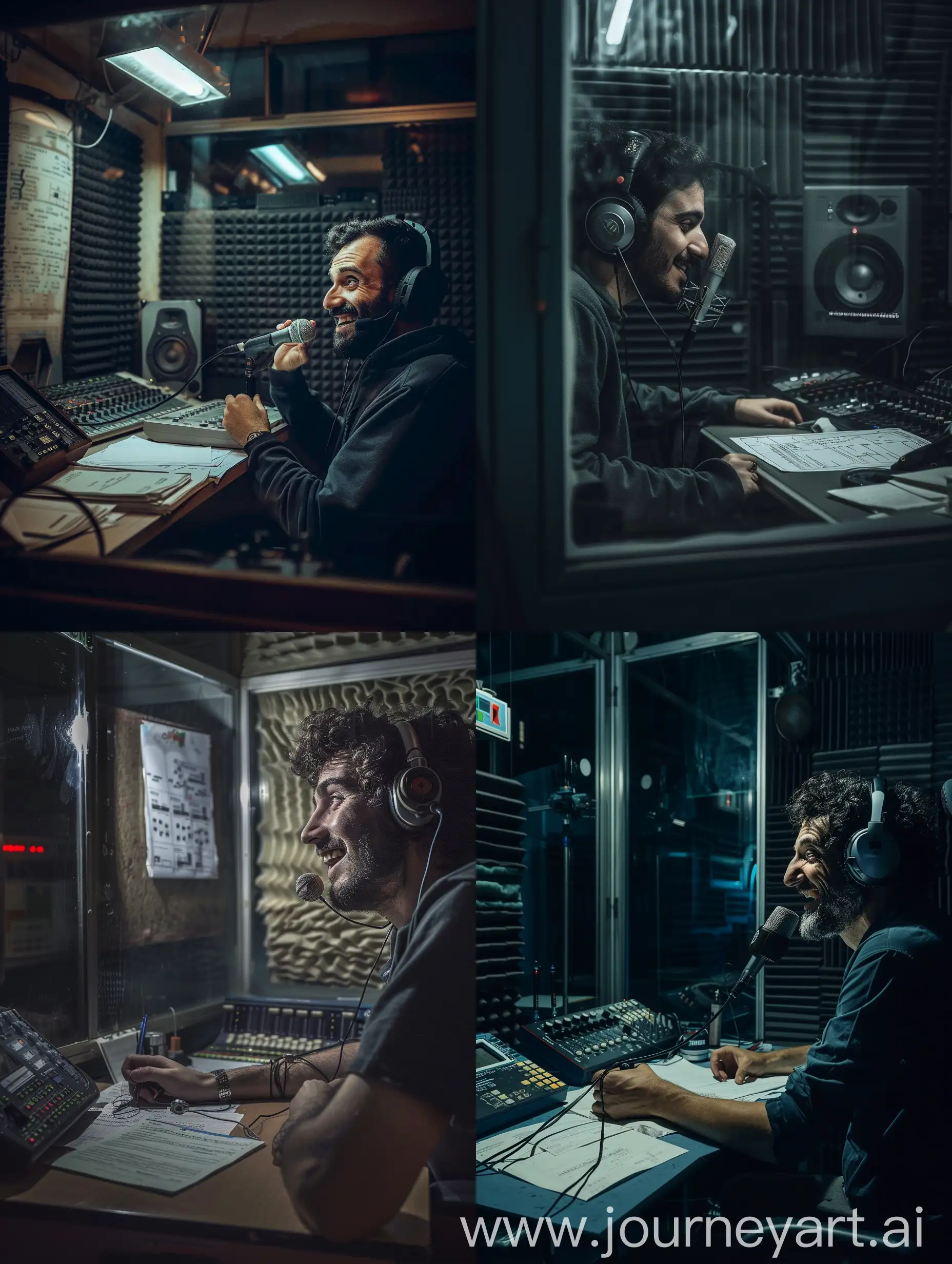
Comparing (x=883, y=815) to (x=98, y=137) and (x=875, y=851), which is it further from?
(x=98, y=137)

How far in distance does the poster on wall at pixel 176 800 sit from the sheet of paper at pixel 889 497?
5.26ft

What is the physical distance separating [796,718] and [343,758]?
1018mm

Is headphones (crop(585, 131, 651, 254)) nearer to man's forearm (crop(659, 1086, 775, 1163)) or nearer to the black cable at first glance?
the black cable

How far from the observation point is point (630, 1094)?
2.27m

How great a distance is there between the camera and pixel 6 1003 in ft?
8.32

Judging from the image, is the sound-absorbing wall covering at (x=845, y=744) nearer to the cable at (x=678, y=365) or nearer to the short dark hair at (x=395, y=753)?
the cable at (x=678, y=365)

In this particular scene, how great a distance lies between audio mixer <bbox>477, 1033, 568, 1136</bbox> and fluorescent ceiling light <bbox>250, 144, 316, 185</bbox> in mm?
2006

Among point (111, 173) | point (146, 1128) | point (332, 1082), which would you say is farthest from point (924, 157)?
point (146, 1128)

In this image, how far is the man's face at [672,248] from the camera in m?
2.50

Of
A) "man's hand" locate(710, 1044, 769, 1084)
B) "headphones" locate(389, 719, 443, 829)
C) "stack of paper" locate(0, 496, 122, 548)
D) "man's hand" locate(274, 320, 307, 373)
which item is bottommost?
"man's hand" locate(710, 1044, 769, 1084)

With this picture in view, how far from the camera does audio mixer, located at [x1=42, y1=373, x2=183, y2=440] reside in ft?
8.54

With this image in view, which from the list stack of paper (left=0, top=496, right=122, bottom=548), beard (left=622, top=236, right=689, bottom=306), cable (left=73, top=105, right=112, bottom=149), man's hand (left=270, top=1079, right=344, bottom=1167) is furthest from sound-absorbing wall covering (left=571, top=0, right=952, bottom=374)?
man's hand (left=270, top=1079, right=344, bottom=1167)

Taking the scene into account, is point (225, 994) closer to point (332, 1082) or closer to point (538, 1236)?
point (332, 1082)

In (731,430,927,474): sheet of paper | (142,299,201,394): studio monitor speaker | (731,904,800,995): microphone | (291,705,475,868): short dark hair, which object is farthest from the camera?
(142,299,201,394): studio monitor speaker
